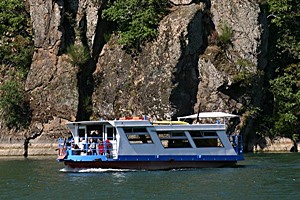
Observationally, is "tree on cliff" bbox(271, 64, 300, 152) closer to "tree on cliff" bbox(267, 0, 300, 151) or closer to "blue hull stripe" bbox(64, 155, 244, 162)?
"tree on cliff" bbox(267, 0, 300, 151)

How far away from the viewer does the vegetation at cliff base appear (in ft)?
240

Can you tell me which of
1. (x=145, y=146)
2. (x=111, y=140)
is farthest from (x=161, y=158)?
(x=111, y=140)

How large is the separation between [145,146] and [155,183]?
25.0ft

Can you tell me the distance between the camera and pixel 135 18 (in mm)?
73688

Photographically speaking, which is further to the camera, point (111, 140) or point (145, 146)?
point (111, 140)

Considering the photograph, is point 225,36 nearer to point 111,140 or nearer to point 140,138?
point 140,138

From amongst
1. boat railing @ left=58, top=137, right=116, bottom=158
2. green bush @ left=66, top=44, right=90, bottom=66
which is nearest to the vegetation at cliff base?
green bush @ left=66, top=44, right=90, bottom=66

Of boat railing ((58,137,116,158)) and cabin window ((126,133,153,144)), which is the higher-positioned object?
cabin window ((126,133,153,144))

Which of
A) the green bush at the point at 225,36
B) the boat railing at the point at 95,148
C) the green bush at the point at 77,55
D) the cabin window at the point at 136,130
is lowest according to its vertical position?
the boat railing at the point at 95,148

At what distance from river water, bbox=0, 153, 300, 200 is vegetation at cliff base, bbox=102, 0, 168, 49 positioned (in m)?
20.0

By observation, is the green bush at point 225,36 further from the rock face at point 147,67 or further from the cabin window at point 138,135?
the cabin window at point 138,135

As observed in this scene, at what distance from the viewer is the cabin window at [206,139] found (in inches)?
2057

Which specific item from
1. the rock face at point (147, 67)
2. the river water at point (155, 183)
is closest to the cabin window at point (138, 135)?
the river water at point (155, 183)

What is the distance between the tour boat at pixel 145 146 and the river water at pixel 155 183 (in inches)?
32.1
